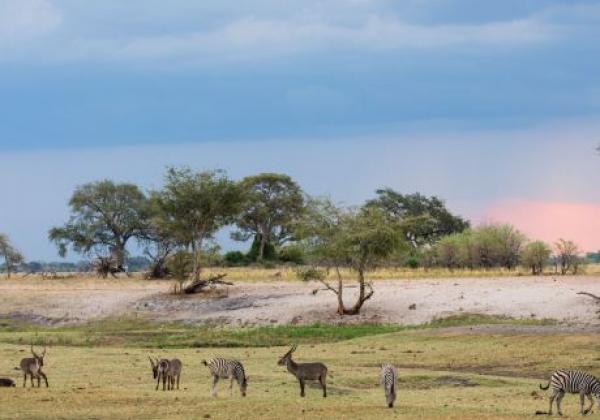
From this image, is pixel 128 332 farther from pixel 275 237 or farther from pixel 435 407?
pixel 275 237

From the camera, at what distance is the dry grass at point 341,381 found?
2745cm

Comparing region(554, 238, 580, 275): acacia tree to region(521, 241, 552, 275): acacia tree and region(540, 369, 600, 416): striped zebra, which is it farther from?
region(540, 369, 600, 416): striped zebra

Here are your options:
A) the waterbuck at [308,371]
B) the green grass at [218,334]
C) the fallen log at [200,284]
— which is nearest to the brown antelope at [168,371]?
the waterbuck at [308,371]

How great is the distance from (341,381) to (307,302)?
1257 inches

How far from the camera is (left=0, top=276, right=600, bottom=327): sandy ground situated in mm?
60312

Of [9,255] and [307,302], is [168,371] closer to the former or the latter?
[307,302]

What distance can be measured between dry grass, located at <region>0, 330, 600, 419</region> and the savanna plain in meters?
0.06

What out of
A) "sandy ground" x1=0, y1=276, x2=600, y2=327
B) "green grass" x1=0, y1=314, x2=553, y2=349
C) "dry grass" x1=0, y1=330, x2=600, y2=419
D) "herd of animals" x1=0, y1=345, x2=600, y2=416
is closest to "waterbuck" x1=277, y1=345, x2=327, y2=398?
"herd of animals" x1=0, y1=345, x2=600, y2=416

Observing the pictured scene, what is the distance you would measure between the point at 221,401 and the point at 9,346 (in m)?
24.3

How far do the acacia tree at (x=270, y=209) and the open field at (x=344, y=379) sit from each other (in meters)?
72.3

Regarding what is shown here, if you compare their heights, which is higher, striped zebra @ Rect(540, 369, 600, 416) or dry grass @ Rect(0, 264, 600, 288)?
dry grass @ Rect(0, 264, 600, 288)

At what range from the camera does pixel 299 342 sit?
55.1 m

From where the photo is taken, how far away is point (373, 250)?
64.8 m

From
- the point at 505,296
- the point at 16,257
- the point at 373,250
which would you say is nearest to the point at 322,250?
the point at 373,250
